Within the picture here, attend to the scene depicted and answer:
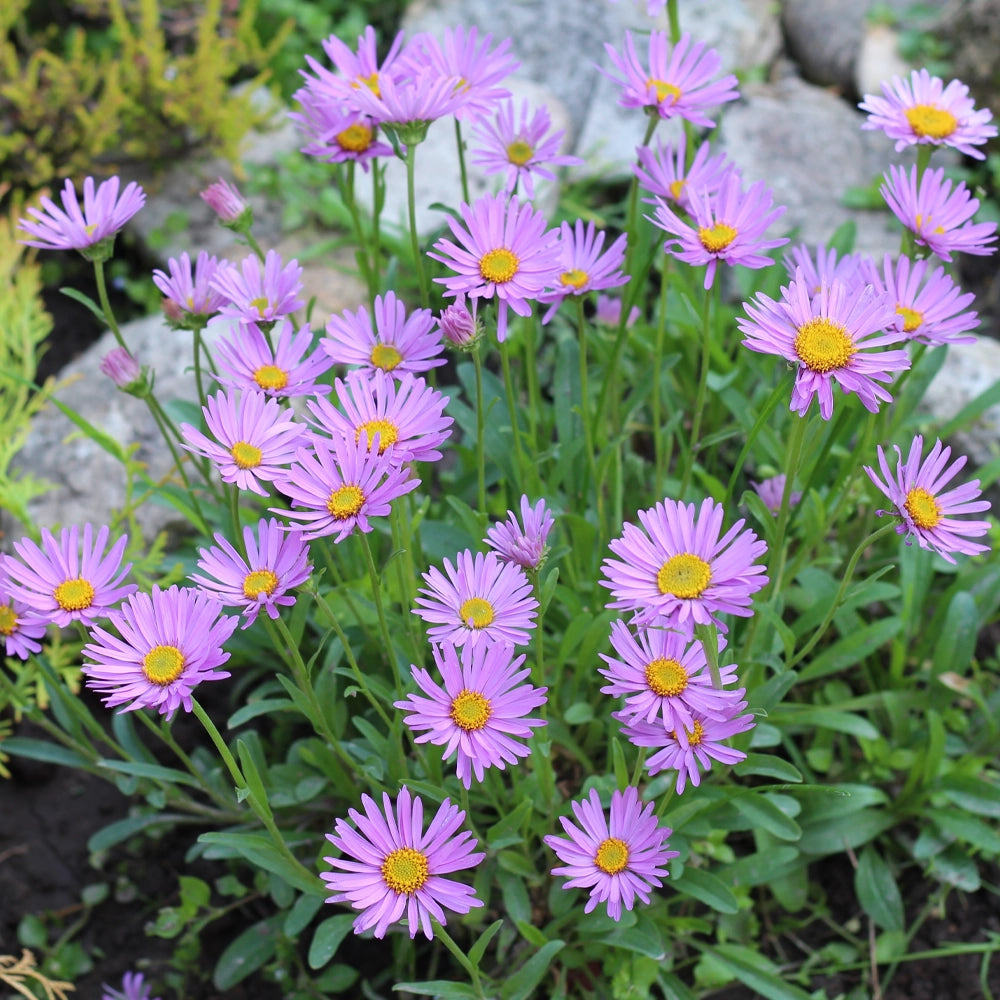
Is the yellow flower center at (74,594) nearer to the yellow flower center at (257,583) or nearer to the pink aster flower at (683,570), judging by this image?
the yellow flower center at (257,583)

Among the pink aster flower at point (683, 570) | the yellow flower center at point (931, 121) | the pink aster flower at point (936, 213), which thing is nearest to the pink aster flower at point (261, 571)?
the pink aster flower at point (683, 570)

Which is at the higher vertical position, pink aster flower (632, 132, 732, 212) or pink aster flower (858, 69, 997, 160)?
pink aster flower (858, 69, 997, 160)

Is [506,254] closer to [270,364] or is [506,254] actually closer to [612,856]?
[270,364]

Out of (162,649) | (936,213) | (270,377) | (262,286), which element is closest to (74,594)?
(162,649)

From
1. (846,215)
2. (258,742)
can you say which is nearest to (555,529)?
(258,742)

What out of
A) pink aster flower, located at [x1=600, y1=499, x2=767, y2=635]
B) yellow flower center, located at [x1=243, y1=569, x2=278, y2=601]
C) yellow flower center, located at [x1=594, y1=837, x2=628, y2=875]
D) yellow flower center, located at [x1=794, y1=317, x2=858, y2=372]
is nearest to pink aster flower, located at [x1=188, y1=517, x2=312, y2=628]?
yellow flower center, located at [x1=243, y1=569, x2=278, y2=601]

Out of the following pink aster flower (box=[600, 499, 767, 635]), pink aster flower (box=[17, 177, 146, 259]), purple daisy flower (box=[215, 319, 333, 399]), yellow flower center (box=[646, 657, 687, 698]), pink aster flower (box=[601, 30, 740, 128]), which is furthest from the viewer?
pink aster flower (box=[601, 30, 740, 128])

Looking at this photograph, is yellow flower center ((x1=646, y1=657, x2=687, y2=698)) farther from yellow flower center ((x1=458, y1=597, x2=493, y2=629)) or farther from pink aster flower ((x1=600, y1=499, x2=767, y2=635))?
yellow flower center ((x1=458, y1=597, x2=493, y2=629))

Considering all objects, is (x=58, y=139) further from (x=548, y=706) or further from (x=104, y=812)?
(x=548, y=706)
